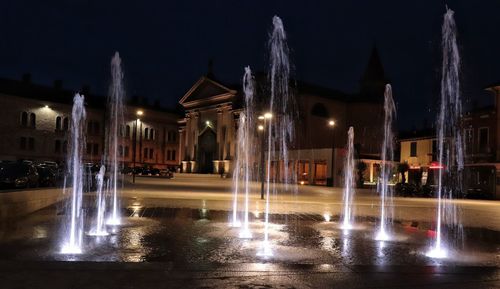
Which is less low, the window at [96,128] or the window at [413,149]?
the window at [96,128]

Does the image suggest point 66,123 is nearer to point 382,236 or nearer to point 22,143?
point 22,143

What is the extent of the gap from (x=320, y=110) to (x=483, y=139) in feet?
99.9

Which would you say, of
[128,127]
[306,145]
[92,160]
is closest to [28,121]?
[92,160]

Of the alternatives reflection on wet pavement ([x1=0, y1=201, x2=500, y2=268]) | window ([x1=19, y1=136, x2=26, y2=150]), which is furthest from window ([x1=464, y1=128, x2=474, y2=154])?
window ([x1=19, y1=136, x2=26, y2=150])

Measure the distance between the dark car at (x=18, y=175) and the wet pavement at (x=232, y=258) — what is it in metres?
9.34

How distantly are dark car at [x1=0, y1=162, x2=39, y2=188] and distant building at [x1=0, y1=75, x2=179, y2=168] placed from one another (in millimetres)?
42545

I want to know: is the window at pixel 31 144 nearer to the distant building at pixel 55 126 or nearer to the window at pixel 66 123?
the distant building at pixel 55 126

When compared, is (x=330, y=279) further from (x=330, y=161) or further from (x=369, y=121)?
(x=369, y=121)

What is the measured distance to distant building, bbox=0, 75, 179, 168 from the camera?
7281 centimetres

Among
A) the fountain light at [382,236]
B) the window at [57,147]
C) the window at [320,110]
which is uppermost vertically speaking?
the window at [320,110]

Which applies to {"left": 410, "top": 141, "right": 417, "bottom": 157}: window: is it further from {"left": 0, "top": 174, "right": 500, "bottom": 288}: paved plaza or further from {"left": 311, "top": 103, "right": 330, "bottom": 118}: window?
{"left": 0, "top": 174, "right": 500, "bottom": 288}: paved plaza

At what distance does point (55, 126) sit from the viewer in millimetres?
79062

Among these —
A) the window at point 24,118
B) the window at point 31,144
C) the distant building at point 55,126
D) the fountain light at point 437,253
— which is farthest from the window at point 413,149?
the fountain light at point 437,253

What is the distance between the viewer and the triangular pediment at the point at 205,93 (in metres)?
82.8
